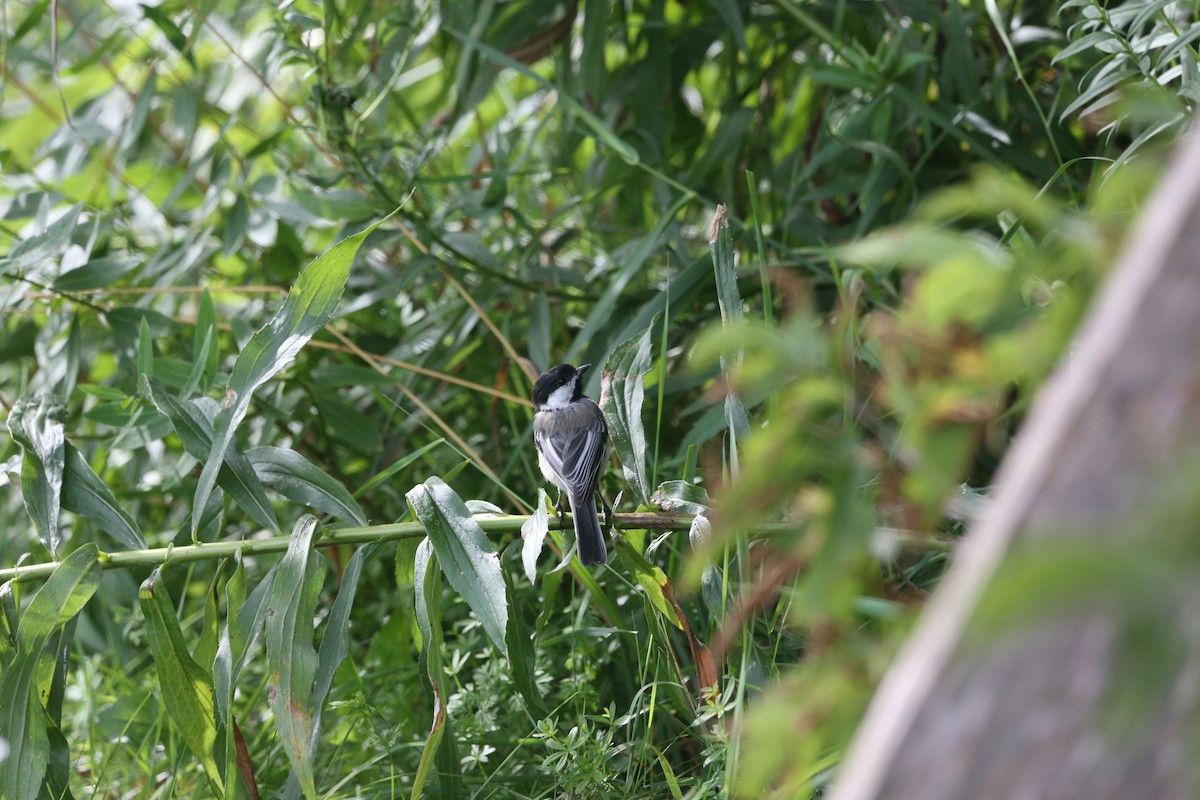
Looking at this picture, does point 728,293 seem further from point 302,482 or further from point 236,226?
point 236,226

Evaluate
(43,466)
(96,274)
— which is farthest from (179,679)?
(96,274)

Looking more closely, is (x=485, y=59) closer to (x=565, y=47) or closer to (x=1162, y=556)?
(x=565, y=47)

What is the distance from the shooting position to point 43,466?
2.03 metres

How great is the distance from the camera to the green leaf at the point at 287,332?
187cm

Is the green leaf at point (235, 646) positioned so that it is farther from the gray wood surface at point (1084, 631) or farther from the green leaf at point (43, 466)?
the gray wood surface at point (1084, 631)

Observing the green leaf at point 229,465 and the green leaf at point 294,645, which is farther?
the green leaf at point 229,465

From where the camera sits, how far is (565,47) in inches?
134

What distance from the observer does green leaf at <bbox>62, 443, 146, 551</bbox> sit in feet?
6.63

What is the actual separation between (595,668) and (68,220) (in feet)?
5.58

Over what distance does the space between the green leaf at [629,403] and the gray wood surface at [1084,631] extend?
1.27m

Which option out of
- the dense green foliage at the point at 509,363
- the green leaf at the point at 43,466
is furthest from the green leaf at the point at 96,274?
the green leaf at the point at 43,466

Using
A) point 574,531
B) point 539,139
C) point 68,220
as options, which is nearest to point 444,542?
point 574,531

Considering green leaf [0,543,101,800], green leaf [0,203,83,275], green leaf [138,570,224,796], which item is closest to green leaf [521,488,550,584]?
green leaf [138,570,224,796]

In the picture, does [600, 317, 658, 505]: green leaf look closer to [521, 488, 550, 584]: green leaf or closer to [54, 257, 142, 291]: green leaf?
[521, 488, 550, 584]: green leaf
